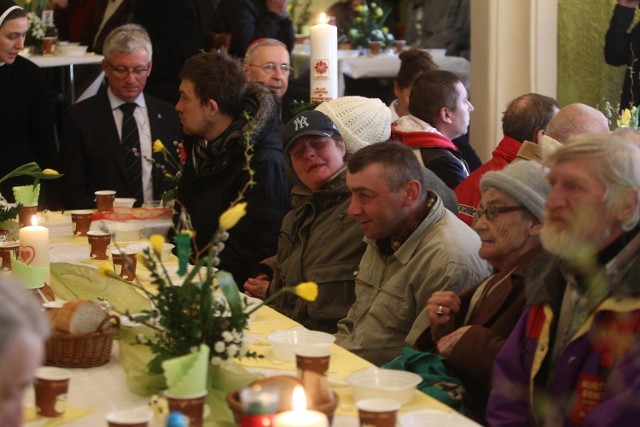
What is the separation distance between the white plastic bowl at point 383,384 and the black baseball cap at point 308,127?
1.71m

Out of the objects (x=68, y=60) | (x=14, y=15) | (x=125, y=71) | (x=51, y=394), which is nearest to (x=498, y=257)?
(x=51, y=394)

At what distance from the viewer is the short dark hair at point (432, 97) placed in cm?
557

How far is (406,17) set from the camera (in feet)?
42.1

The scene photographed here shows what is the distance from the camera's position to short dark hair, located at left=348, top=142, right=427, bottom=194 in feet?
12.6

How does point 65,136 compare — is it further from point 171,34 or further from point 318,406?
point 318,406

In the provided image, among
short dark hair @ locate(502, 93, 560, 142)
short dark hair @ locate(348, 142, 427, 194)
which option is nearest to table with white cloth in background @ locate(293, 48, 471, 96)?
short dark hair @ locate(502, 93, 560, 142)

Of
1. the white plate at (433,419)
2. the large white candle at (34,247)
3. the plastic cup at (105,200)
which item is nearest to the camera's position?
the white plate at (433,419)

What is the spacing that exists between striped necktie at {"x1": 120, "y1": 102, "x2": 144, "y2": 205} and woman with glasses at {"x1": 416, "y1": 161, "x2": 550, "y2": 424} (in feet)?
9.87

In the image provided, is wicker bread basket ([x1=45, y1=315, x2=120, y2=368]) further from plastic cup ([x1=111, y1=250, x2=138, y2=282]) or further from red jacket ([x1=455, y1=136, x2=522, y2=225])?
red jacket ([x1=455, y1=136, x2=522, y2=225])

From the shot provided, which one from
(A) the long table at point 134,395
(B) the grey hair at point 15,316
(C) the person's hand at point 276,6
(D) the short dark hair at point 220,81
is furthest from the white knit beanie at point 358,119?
(C) the person's hand at point 276,6

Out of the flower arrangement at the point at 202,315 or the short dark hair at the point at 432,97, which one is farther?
the short dark hair at the point at 432,97

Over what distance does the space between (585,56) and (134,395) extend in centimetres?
572

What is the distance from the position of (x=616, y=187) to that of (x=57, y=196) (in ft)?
13.6

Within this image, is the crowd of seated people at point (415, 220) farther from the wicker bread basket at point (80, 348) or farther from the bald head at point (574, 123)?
the wicker bread basket at point (80, 348)
